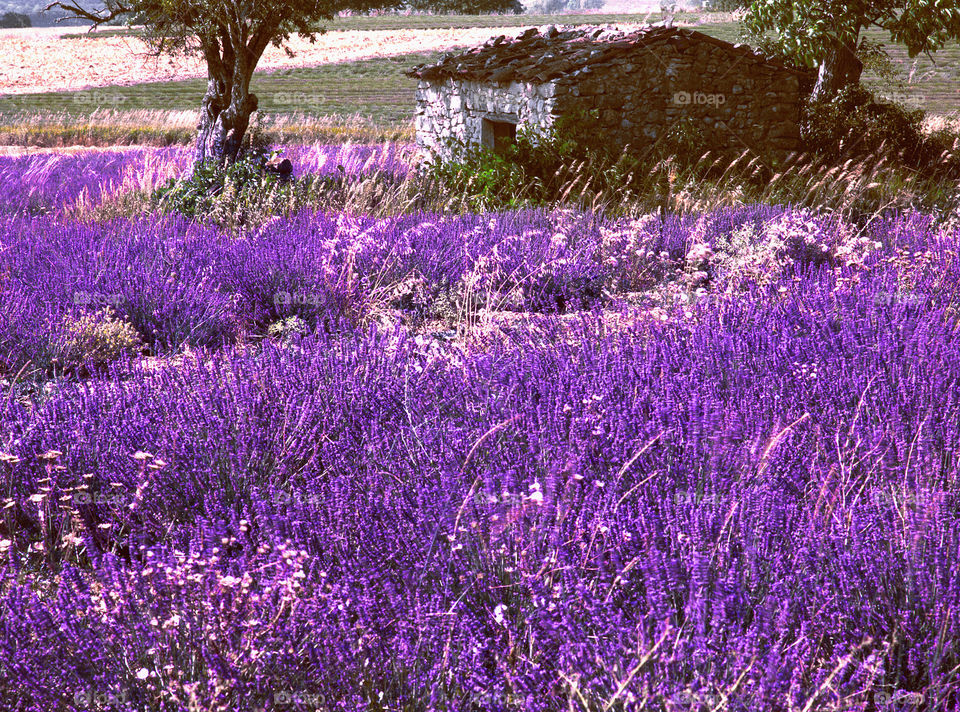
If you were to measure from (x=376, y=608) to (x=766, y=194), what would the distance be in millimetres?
9327

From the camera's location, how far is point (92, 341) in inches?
176

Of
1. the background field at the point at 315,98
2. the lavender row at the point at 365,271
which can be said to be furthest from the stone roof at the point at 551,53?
the background field at the point at 315,98

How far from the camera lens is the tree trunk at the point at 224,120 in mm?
10328

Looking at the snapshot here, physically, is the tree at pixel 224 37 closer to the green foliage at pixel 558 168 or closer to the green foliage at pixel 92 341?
the green foliage at pixel 558 168

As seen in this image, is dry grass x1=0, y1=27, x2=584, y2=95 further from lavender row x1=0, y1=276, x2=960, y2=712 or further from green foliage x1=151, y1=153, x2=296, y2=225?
lavender row x1=0, y1=276, x2=960, y2=712

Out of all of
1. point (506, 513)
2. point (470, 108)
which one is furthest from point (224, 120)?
point (506, 513)

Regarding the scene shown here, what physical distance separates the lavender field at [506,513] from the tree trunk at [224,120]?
20.8ft

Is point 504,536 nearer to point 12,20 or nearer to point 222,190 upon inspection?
point 222,190

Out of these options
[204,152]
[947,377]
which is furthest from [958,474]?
[204,152]

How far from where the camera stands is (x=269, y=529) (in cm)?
200

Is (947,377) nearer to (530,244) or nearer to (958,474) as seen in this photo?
(958,474)

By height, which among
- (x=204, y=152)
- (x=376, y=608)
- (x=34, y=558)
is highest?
(x=204, y=152)

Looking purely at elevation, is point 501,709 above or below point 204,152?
below

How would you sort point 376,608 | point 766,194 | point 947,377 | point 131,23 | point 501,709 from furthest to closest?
point 131,23, point 766,194, point 947,377, point 376,608, point 501,709
